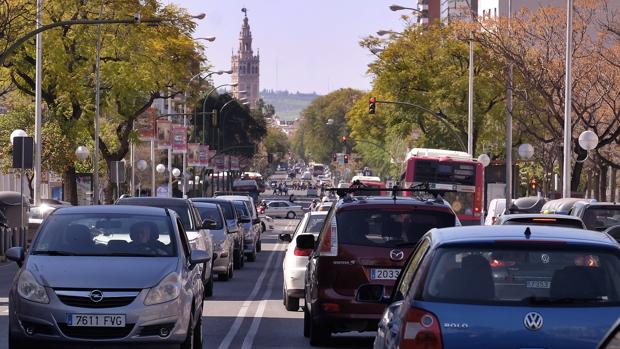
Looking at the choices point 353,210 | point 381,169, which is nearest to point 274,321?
point 353,210

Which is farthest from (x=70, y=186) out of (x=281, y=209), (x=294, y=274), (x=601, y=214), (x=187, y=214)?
(x=281, y=209)

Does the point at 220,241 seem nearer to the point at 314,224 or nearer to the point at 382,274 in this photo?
the point at 314,224

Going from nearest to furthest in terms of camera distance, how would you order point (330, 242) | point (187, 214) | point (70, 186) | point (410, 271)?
point (410, 271) < point (330, 242) < point (187, 214) < point (70, 186)

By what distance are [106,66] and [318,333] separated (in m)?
45.0

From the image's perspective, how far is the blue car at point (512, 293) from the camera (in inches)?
324

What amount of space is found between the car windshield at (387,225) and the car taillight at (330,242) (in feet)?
0.17

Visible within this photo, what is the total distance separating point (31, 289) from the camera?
13.3 m

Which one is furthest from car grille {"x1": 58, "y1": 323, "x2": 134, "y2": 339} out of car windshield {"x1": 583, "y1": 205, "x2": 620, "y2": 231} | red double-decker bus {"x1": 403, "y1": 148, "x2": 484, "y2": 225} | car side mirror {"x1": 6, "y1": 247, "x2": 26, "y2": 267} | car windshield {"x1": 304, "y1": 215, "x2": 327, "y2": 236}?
red double-decker bus {"x1": 403, "y1": 148, "x2": 484, "y2": 225}

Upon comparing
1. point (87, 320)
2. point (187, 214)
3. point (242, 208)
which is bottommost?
point (242, 208)

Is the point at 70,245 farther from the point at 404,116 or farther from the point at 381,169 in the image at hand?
the point at 381,169

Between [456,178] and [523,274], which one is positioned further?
[456,178]

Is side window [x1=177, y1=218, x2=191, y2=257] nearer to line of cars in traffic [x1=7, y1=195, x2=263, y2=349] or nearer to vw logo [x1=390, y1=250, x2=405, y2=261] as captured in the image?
line of cars in traffic [x1=7, y1=195, x2=263, y2=349]

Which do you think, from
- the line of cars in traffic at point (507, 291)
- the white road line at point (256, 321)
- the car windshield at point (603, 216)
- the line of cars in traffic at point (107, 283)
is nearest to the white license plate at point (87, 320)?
the line of cars in traffic at point (107, 283)

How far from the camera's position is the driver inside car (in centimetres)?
1447
